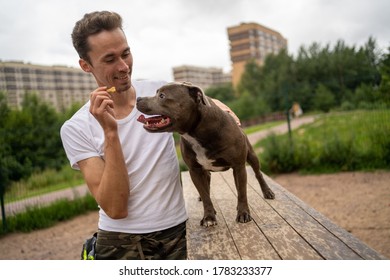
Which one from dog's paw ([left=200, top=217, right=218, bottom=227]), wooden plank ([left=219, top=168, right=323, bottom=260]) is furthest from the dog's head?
wooden plank ([left=219, top=168, right=323, bottom=260])

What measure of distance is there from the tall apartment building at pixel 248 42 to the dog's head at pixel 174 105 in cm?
2224

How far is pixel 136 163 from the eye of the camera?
1991 millimetres

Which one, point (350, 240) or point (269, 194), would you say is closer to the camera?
point (350, 240)

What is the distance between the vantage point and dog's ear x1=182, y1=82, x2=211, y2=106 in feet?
6.86

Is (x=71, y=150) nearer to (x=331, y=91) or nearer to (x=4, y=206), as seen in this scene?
(x=4, y=206)

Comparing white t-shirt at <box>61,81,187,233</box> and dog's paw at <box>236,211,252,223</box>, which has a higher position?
white t-shirt at <box>61,81,187,233</box>

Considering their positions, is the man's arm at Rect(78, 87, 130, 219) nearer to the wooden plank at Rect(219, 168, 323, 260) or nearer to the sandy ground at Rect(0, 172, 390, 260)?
the wooden plank at Rect(219, 168, 323, 260)

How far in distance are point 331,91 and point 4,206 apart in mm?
9354

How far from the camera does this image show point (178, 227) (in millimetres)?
2180

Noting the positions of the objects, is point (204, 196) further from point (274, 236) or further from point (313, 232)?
point (313, 232)

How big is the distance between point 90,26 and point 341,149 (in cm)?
742

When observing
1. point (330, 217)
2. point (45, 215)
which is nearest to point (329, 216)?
point (330, 217)

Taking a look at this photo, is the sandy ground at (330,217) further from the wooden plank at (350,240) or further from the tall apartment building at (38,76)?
the tall apartment building at (38,76)

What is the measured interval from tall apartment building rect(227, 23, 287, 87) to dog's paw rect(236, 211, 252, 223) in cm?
2241
